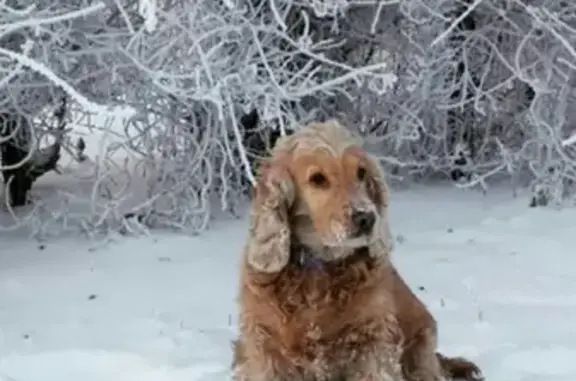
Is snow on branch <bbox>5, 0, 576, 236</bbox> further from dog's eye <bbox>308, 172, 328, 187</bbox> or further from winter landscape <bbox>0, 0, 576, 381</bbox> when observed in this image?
dog's eye <bbox>308, 172, 328, 187</bbox>

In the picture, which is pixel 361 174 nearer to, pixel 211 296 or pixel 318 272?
pixel 318 272

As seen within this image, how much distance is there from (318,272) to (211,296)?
73.8 inches

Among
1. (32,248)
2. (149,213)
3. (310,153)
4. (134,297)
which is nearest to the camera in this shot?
(310,153)

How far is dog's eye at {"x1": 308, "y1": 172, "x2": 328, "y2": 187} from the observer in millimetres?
3639

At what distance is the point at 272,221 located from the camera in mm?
3707

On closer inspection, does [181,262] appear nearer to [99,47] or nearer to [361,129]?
[99,47]

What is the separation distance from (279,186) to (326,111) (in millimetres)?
3960

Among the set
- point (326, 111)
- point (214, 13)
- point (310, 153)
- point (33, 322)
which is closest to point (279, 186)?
point (310, 153)

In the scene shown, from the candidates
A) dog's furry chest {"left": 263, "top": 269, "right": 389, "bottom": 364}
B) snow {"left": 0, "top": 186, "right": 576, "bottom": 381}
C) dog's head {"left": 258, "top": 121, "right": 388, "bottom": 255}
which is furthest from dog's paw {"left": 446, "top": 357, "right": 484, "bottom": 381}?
dog's head {"left": 258, "top": 121, "right": 388, "bottom": 255}

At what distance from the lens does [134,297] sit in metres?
5.50

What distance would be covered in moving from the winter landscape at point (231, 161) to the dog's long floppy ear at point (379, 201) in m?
0.87

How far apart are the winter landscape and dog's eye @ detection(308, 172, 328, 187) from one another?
919 mm

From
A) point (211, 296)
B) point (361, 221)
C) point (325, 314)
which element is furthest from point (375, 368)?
point (211, 296)

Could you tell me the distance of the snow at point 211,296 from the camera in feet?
14.7
